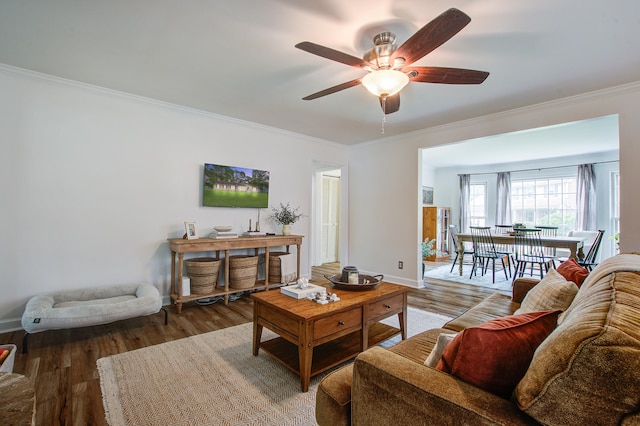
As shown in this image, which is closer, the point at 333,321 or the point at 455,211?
the point at 333,321

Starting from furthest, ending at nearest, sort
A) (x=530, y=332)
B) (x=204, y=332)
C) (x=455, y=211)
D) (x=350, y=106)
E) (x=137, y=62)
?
(x=455, y=211) → (x=350, y=106) → (x=204, y=332) → (x=137, y=62) → (x=530, y=332)

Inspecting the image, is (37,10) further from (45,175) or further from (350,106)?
(350,106)

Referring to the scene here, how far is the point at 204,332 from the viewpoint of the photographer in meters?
2.84

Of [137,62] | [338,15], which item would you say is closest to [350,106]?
[338,15]

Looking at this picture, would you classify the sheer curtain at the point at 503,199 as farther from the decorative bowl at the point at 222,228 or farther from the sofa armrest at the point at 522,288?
the decorative bowl at the point at 222,228

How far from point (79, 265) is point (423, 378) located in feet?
11.6

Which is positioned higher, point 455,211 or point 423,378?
point 455,211

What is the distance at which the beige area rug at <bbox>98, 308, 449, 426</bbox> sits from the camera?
1685 millimetres

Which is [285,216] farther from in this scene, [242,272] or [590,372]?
[590,372]

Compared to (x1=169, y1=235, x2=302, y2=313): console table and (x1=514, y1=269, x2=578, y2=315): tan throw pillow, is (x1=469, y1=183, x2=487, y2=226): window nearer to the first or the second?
(x1=169, y1=235, x2=302, y2=313): console table

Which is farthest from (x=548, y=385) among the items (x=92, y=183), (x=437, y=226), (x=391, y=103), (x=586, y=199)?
(x=586, y=199)

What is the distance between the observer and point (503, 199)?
7.37 metres

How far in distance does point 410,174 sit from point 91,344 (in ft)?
14.5

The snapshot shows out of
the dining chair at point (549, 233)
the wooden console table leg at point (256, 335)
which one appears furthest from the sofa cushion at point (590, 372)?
the dining chair at point (549, 233)
